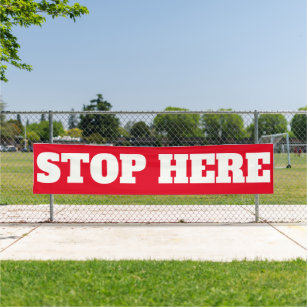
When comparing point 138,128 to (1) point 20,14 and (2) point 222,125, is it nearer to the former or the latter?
(1) point 20,14

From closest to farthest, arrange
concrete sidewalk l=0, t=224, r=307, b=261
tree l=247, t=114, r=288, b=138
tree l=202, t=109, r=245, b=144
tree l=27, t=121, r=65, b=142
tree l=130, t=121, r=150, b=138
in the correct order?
concrete sidewalk l=0, t=224, r=307, b=261, tree l=130, t=121, r=150, b=138, tree l=27, t=121, r=65, b=142, tree l=202, t=109, r=245, b=144, tree l=247, t=114, r=288, b=138

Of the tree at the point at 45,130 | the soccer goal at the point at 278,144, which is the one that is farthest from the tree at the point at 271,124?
the tree at the point at 45,130

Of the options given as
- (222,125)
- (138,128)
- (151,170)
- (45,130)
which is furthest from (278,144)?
(222,125)

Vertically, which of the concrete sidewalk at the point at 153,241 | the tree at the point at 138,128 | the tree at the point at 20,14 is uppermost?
the tree at the point at 20,14

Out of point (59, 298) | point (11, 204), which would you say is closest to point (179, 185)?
point (59, 298)

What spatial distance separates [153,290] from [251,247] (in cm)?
216

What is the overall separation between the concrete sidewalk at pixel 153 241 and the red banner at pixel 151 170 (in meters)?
0.66

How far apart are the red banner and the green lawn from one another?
7.83 feet

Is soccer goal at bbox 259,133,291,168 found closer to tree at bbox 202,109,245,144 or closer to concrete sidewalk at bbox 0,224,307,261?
concrete sidewalk at bbox 0,224,307,261

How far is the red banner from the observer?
6.68 meters

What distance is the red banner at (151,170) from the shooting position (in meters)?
6.68

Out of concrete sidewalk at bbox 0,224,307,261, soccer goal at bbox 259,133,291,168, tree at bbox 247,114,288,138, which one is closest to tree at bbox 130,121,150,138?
concrete sidewalk at bbox 0,224,307,261

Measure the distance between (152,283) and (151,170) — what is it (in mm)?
3178

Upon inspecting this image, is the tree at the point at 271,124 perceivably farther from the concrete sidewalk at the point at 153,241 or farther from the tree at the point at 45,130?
the concrete sidewalk at the point at 153,241
